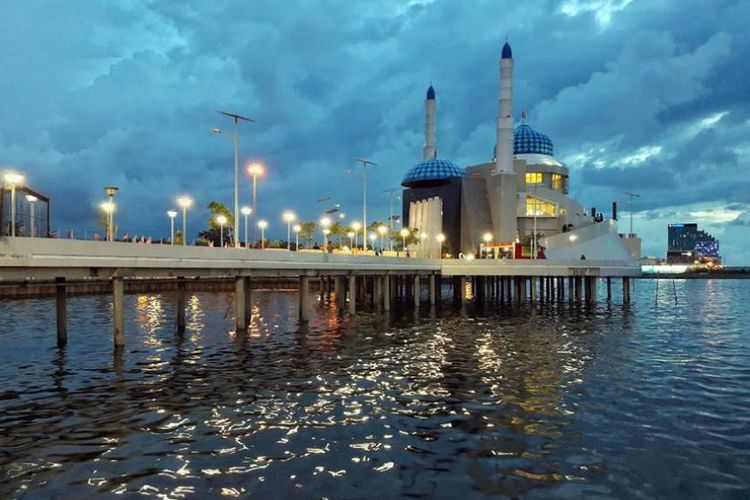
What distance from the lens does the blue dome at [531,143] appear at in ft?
498

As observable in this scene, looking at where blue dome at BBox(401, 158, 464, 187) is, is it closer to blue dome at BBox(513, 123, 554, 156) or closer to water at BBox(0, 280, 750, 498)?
blue dome at BBox(513, 123, 554, 156)

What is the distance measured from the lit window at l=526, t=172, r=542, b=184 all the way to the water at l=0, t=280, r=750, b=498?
112707 millimetres

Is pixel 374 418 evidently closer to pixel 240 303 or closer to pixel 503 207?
pixel 240 303

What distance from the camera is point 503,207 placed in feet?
405

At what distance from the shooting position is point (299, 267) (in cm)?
4125

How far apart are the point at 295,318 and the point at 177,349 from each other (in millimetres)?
19711

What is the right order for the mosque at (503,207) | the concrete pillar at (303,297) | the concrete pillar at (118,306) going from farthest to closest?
the mosque at (503,207), the concrete pillar at (303,297), the concrete pillar at (118,306)

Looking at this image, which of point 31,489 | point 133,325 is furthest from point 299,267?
point 31,489

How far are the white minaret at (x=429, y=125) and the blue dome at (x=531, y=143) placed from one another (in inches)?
882

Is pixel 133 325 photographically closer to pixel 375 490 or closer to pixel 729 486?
pixel 375 490

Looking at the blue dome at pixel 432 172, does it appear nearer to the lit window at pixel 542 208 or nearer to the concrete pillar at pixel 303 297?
the lit window at pixel 542 208

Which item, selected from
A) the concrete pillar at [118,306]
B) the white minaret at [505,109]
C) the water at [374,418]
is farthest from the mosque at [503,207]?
the concrete pillar at [118,306]

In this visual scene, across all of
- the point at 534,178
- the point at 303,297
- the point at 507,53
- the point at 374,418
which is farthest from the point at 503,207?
the point at 374,418

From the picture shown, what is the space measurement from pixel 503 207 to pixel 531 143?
121 ft
